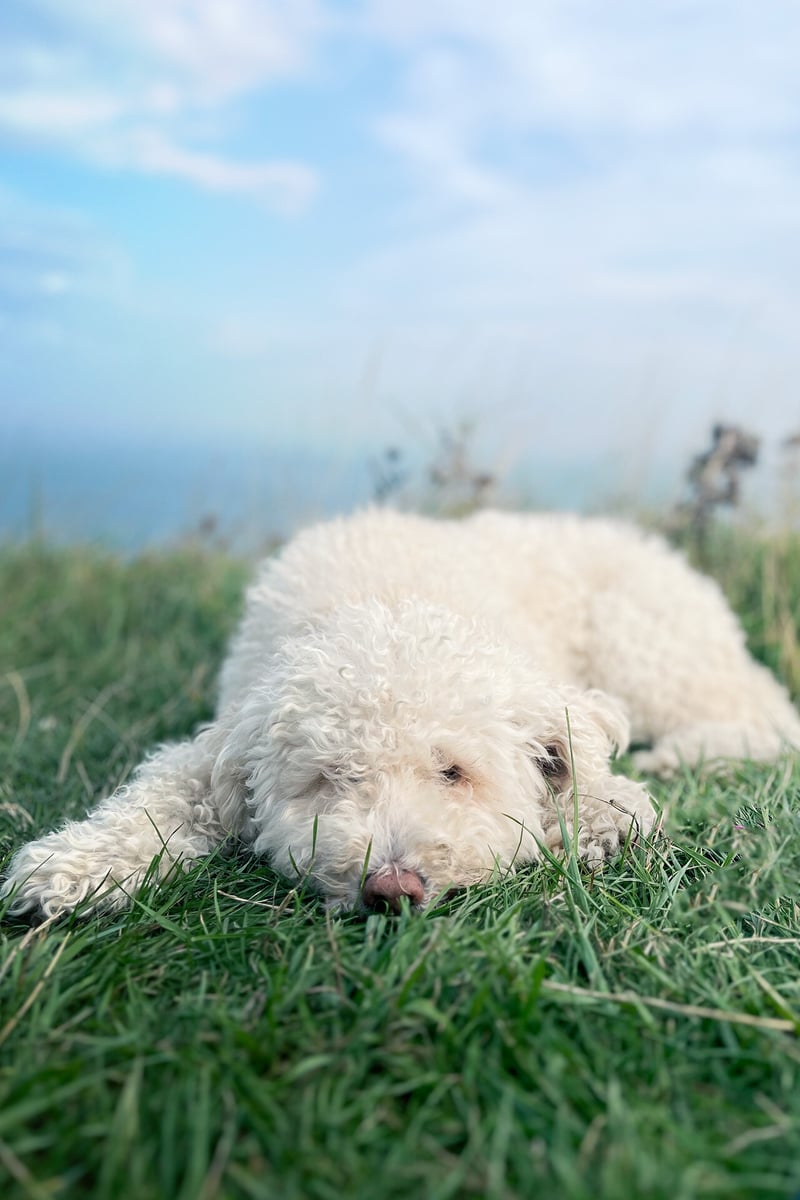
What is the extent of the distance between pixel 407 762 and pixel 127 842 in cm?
84

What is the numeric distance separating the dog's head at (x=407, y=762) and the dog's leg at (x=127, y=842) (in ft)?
0.40

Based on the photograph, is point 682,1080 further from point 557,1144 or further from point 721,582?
point 721,582

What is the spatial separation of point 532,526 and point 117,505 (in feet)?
15.3

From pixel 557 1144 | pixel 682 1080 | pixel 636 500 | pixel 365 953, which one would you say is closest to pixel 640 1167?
pixel 557 1144

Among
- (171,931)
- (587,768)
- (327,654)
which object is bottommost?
(171,931)

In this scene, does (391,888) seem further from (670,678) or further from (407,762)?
(670,678)

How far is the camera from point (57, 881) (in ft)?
8.39

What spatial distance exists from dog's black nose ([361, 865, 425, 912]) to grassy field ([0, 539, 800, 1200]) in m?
0.06

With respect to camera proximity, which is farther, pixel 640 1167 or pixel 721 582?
pixel 721 582

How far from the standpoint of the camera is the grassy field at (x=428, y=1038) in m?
1.61

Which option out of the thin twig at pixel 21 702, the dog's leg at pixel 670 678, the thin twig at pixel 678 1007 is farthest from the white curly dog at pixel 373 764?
the thin twig at pixel 21 702

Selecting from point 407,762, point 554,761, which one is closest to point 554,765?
point 554,761

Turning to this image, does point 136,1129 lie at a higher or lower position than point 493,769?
lower

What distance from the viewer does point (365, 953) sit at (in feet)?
7.07
